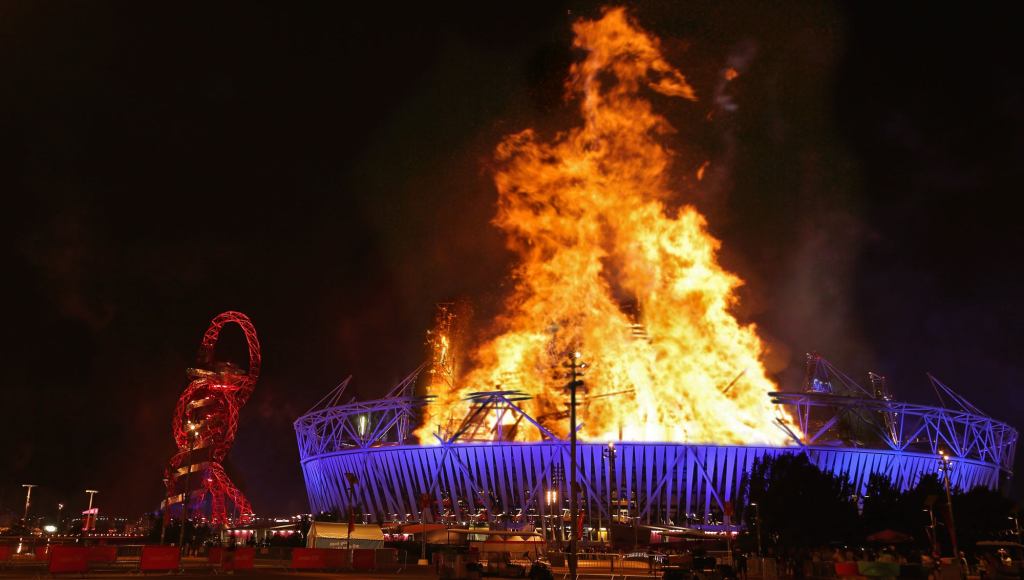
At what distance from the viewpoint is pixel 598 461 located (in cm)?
6831

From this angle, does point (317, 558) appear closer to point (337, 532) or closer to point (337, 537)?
point (337, 537)

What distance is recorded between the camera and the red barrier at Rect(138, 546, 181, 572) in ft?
95.1

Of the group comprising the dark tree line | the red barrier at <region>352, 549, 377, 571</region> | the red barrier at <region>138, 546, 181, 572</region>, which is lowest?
the red barrier at <region>352, 549, 377, 571</region>

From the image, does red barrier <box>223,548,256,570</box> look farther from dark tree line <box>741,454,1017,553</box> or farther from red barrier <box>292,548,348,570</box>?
dark tree line <box>741,454,1017,553</box>

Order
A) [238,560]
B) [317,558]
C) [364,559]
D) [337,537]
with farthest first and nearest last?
[337,537]
[364,559]
[317,558]
[238,560]

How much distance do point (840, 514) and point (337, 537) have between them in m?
30.7

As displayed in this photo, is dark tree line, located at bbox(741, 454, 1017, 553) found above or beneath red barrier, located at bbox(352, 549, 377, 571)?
above

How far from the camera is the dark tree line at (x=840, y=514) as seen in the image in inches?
1779

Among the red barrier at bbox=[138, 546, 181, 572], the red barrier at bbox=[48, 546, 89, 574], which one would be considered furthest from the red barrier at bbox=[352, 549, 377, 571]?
the red barrier at bbox=[48, 546, 89, 574]

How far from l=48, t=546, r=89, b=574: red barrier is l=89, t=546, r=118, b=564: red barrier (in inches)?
66.0

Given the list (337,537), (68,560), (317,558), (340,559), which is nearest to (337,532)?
(337,537)

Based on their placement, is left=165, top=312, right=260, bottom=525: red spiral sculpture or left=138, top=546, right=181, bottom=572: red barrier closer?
left=138, top=546, right=181, bottom=572: red barrier

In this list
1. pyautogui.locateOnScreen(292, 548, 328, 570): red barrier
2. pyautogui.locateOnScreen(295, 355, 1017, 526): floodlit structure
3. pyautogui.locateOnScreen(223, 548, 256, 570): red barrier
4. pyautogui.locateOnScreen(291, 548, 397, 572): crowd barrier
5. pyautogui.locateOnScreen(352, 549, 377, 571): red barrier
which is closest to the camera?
pyautogui.locateOnScreen(223, 548, 256, 570): red barrier

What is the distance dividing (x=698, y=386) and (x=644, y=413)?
546cm
